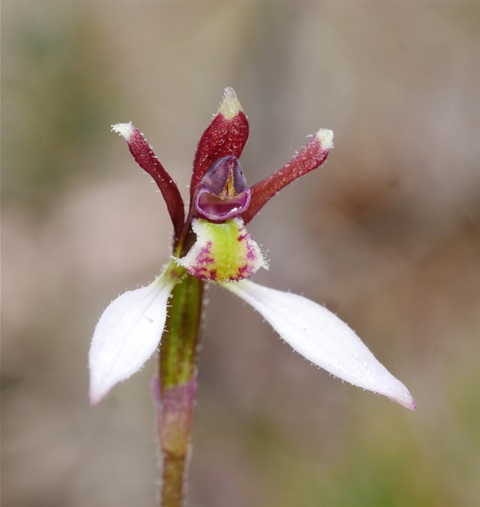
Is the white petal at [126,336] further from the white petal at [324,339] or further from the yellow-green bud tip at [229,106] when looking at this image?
the yellow-green bud tip at [229,106]

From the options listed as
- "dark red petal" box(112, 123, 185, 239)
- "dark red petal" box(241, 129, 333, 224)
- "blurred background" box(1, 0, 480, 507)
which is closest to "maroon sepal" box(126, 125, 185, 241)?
"dark red petal" box(112, 123, 185, 239)

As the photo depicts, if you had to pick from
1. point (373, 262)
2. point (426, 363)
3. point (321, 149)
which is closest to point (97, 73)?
point (373, 262)

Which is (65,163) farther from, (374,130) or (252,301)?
(252,301)

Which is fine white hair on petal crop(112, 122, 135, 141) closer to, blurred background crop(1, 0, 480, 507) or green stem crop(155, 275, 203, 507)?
green stem crop(155, 275, 203, 507)

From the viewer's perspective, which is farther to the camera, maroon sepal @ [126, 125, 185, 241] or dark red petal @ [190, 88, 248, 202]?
dark red petal @ [190, 88, 248, 202]

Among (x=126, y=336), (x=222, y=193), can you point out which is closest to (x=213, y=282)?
(x=222, y=193)
